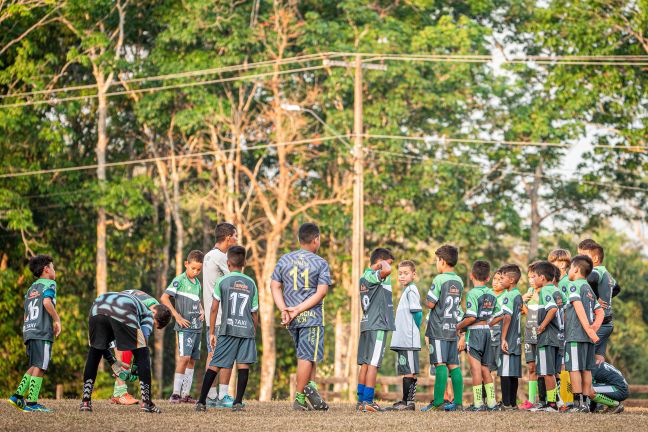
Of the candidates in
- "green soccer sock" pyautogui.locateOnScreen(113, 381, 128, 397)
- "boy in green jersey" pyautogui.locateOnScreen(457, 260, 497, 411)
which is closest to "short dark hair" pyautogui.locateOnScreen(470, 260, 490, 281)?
"boy in green jersey" pyautogui.locateOnScreen(457, 260, 497, 411)

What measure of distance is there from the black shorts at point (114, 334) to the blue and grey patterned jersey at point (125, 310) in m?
0.05

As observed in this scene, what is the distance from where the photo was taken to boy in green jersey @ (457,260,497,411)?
13875mm

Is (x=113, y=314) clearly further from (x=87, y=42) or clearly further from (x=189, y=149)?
(x=189, y=149)

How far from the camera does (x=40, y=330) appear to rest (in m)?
12.7

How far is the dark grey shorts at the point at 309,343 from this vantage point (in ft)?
41.8

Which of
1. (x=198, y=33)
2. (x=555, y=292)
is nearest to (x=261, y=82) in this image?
(x=198, y=33)

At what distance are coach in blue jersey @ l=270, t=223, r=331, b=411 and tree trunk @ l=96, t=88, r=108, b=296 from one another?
22203mm

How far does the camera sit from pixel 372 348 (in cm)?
1334

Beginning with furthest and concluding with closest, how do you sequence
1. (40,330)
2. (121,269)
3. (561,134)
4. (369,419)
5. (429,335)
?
(121,269), (561,134), (429,335), (40,330), (369,419)

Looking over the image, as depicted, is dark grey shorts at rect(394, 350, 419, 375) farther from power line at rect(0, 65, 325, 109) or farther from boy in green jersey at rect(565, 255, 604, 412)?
power line at rect(0, 65, 325, 109)

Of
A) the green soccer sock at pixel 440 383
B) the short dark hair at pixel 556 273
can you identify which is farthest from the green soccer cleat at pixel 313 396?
the short dark hair at pixel 556 273

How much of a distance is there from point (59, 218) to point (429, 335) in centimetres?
2545

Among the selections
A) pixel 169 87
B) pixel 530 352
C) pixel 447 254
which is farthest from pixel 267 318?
pixel 447 254

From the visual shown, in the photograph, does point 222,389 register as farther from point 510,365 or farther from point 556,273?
point 556,273
